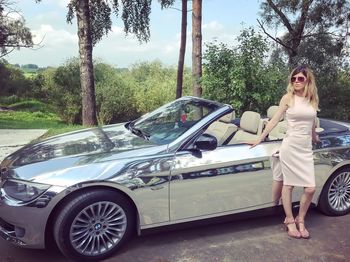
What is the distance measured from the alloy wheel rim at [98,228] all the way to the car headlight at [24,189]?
0.39 meters

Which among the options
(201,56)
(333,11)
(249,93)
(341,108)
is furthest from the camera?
(333,11)

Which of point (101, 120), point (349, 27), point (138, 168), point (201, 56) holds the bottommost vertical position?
point (101, 120)

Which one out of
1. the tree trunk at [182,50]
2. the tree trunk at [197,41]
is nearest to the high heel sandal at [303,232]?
the tree trunk at [197,41]

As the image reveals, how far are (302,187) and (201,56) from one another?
579cm

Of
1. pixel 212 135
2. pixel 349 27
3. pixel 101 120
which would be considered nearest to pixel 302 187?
pixel 212 135

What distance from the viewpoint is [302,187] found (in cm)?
400

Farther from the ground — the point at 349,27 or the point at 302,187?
the point at 349,27

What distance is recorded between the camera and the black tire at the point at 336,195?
4391 millimetres

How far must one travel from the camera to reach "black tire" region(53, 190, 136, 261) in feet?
10.6

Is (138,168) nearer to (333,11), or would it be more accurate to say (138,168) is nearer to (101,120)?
(101,120)

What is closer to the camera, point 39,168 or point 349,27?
point 39,168

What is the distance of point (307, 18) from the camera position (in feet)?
45.1

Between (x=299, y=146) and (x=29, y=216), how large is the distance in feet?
8.39

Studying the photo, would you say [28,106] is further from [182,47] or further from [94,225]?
[94,225]
